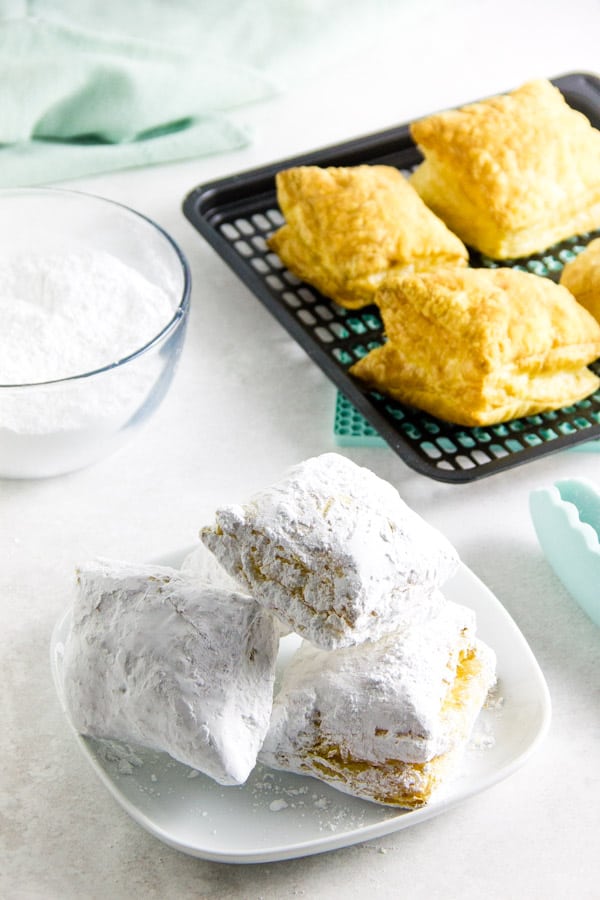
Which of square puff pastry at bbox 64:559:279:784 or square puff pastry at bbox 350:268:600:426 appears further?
square puff pastry at bbox 350:268:600:426

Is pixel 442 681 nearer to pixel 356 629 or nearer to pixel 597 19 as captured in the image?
pixel 356 629

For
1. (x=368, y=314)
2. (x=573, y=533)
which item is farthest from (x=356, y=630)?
(x=368, y=314)

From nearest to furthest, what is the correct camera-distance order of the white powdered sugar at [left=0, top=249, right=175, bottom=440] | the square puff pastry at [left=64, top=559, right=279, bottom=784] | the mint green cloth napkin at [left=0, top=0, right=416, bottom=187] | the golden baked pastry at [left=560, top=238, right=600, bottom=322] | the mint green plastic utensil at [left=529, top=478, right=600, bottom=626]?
the square puff pastry at [left=64, top=559, right=279, bottom=784] < the mint green plastic utensil at [left=529, top=478, right=600, bottom=626] < the white powdered sugar at [left=0, top=249, right=175, bottom=440] < the golden baked pastry at [left=560, top=238, right=600, bottom=322] < the mint green cloth napkin at [left=0, top=0, right=416, bottom=187]

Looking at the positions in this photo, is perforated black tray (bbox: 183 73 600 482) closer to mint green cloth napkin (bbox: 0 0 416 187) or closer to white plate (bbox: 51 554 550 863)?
mint green cloth napkin (bbox: 0 0 416 187)

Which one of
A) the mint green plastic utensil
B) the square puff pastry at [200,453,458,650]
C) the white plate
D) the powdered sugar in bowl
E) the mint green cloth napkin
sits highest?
the square puff pastry at [200,453,458,650]

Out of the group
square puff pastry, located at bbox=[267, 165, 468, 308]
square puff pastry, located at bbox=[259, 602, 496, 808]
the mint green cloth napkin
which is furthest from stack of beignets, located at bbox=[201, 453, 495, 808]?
the mint green cloth napkin

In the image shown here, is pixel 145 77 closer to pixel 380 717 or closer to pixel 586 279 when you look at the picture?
pixel 586 279
